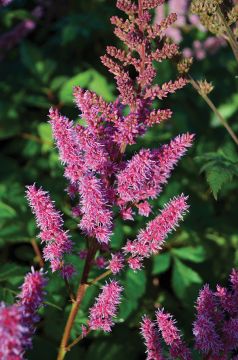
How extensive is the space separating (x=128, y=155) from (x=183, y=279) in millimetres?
1034

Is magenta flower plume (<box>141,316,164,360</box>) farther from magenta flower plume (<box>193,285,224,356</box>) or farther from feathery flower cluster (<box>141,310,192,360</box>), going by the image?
magenta flower plume (<box>193,285,224,356</box>)

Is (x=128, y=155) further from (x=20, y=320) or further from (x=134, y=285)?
(x=20, y=320)

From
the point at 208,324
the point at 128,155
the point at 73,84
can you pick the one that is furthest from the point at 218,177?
the point at 73,84

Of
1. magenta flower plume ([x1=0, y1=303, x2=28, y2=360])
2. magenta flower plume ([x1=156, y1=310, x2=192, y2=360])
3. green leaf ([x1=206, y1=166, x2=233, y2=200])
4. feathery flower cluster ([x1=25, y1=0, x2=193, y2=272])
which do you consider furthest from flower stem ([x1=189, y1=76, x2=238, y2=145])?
magenta flower plume ([x1=0, y1=303, x2=28, y2=360])

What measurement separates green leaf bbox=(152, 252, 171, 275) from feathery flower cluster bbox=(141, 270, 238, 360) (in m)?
1.25

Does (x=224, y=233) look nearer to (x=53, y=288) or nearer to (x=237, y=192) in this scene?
(x=237, y=192)

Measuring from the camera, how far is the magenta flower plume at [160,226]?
6.37 feet

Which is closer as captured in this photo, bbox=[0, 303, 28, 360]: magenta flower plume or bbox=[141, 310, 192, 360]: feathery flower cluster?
bbox=[0, 303, 28, 360]: magenta flower plume

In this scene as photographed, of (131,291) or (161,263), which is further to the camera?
(161,263)

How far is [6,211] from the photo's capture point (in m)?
3.12

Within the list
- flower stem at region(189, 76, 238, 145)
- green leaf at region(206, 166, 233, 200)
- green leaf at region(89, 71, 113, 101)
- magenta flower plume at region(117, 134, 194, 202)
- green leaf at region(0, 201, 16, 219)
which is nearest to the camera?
magenta flower plume at region(117, 134, 194, 202)

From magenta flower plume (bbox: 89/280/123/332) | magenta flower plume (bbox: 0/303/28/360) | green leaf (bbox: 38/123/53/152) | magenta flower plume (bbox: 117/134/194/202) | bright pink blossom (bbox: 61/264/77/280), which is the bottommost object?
magenta flower plume (bbox: 89/280/123/332)

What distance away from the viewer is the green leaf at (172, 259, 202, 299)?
10.8ft

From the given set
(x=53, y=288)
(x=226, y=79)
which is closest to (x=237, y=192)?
(x=226, y=79)
